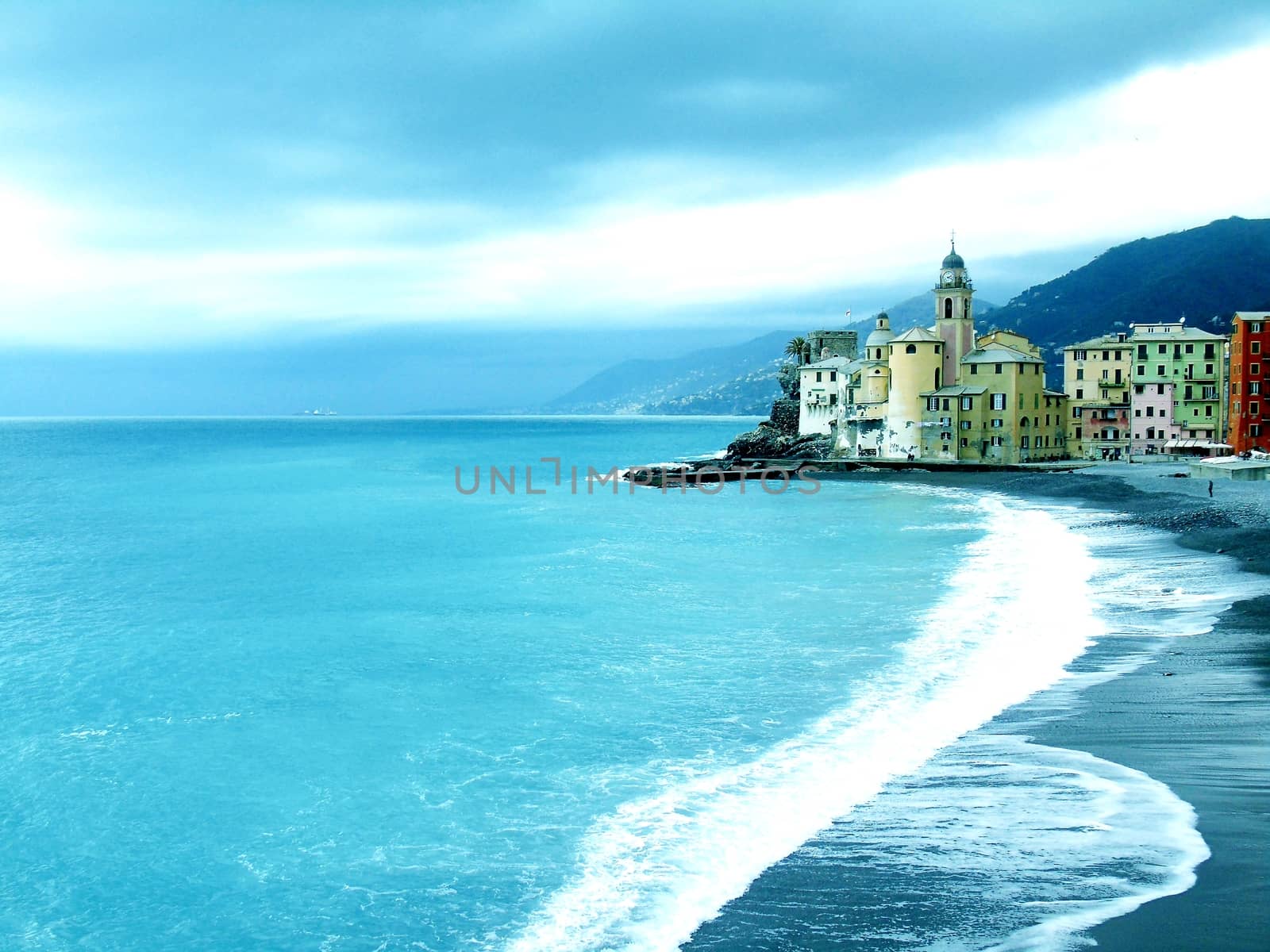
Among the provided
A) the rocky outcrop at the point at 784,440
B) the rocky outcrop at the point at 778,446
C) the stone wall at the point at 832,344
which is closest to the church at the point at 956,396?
the rocky outcrop at the point at 778,446

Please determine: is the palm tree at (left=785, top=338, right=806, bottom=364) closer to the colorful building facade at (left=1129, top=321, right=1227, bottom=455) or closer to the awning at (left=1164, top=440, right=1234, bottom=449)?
the colorful building facade at (left=1129, top=321, right=1227, bottom=455)

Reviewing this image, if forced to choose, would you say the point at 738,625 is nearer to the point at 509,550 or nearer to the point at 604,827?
the point at 604,827

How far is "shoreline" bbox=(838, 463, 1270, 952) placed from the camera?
337 inches

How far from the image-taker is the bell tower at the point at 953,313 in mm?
79750

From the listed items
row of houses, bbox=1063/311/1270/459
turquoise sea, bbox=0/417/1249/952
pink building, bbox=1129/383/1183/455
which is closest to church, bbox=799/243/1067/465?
row of houses, bbox=1063/311/1270/459

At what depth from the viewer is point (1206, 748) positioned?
13.0m

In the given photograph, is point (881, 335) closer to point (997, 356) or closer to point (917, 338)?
point (917, 338)

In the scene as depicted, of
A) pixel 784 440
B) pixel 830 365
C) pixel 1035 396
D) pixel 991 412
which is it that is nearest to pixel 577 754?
pixel 991 412

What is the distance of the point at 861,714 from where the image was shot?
1609 centimetres

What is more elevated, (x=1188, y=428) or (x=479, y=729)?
(x=1188, y=428)

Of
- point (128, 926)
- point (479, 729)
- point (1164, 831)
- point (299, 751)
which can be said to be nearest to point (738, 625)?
point (479, 729)

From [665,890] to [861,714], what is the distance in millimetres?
6838

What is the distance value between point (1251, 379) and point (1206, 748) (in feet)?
219

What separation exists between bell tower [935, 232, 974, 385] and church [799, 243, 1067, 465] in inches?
2.6
